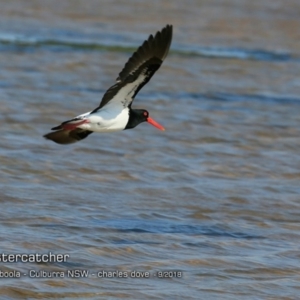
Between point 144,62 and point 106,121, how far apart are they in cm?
62

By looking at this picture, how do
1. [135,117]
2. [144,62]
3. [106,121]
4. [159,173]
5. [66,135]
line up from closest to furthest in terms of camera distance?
[144,62] < [106,121] < [66,135] < [135,117] < [159,173]

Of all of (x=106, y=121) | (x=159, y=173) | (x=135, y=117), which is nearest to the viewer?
(x=106, y=121)

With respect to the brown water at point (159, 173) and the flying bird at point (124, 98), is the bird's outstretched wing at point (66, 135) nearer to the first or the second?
the flying bird at point (124, 98)

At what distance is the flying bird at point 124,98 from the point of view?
25.7 ft

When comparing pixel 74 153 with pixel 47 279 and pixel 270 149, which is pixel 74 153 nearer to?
pixel 270 149

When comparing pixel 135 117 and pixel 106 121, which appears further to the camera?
pixel 135 117

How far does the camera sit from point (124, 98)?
8.18 m

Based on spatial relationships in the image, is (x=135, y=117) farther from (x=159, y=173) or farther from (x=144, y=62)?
(x=159, y=173)

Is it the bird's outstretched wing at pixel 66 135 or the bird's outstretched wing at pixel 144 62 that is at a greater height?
the bird's outstretched wing at pixel 144 62

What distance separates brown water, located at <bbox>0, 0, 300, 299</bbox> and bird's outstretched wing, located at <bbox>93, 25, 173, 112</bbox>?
112cm

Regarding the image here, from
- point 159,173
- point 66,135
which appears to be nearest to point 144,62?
point 66,135

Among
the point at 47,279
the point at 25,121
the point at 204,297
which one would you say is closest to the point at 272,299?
the point at 204,297

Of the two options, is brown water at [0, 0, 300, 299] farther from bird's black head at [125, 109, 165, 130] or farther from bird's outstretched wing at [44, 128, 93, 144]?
bird's black head at [125, 109, 165, 130]

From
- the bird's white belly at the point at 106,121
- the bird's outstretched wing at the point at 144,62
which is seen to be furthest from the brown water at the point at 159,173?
the bird's outstretched wing at the point at 144,62
